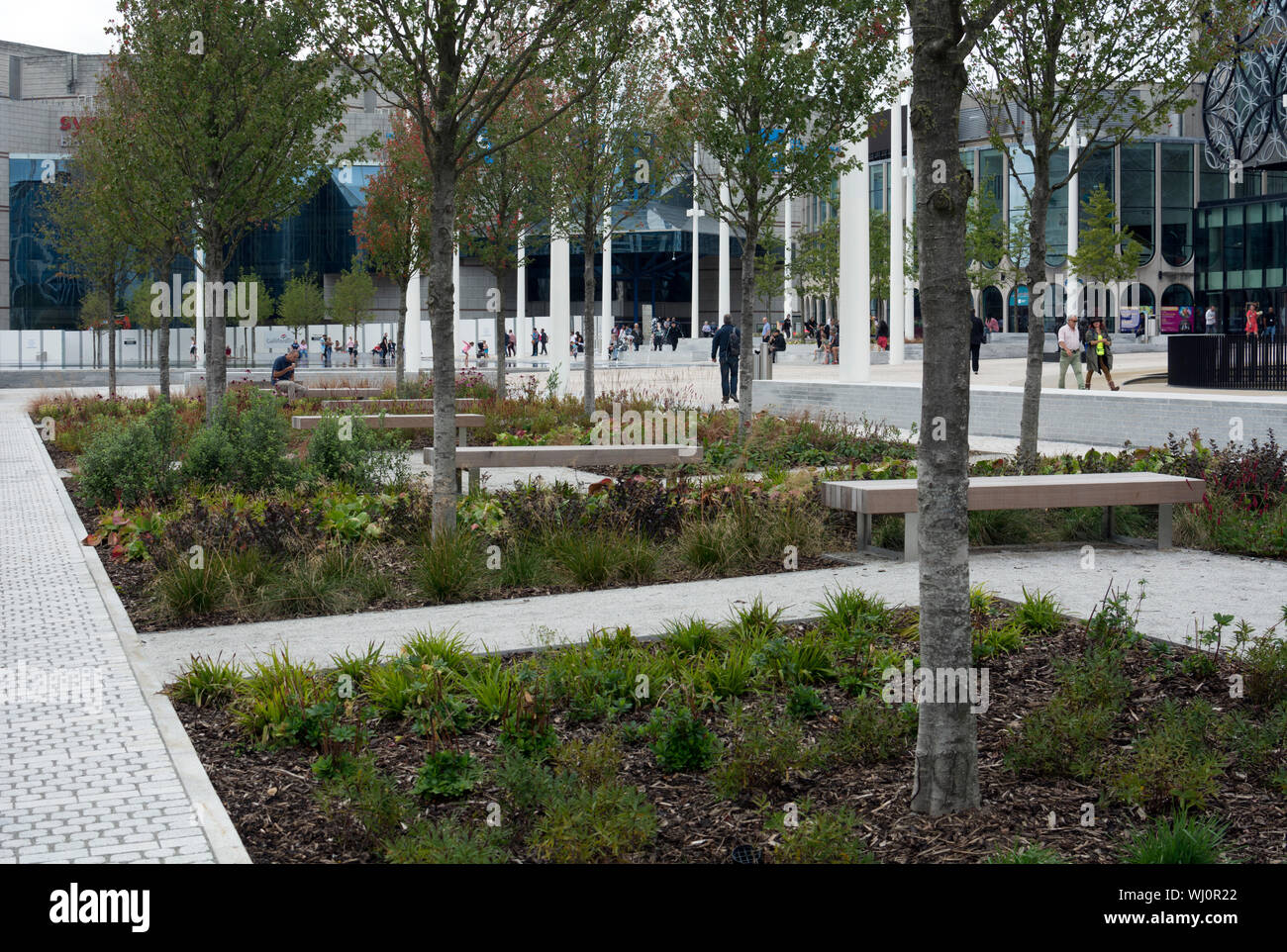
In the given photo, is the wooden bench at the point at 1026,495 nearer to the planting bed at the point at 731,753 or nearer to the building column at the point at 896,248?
the planting bed at the point at 731,753

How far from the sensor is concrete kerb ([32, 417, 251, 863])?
450cm

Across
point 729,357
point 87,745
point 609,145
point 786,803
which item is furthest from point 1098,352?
point 87,745

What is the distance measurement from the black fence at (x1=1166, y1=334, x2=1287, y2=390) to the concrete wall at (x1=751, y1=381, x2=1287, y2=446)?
4.69 meters

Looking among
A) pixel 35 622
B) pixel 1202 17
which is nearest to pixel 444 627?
pixel 35 622

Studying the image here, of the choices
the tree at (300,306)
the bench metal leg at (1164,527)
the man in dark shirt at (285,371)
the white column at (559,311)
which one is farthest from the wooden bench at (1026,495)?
the tree at (300,306)

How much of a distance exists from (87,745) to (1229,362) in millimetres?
24199

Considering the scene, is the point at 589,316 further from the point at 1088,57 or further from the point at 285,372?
the point at 1088,57

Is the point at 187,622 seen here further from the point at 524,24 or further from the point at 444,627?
the point at 524,24

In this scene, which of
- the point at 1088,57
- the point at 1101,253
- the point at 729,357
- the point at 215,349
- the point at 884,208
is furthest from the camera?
the point at 884,208

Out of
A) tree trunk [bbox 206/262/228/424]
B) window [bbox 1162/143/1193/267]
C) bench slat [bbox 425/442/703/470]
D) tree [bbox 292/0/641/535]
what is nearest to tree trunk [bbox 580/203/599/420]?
tree trunk [bbox 206/262/228/424]

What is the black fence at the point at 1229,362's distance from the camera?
81.1ft

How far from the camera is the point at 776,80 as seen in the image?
15648 mm
